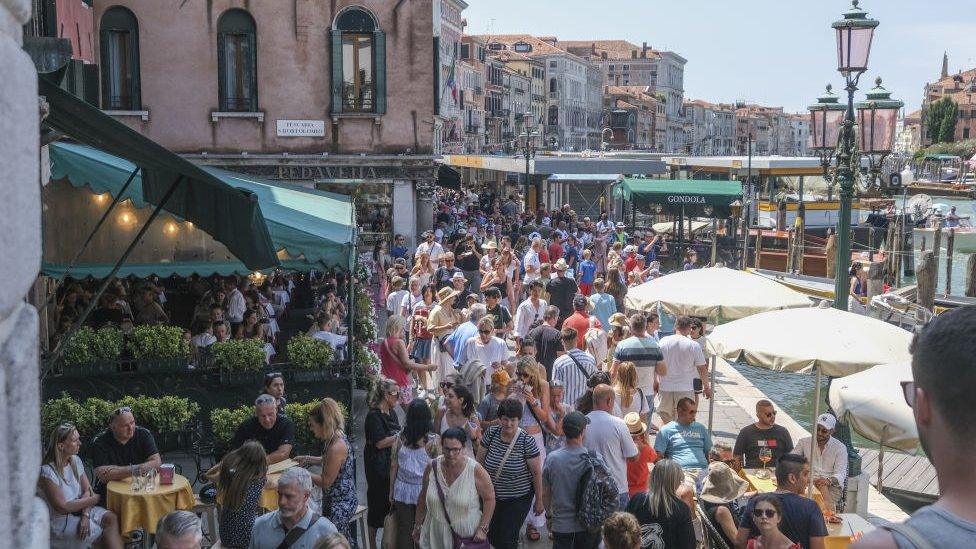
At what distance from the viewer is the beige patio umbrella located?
11.2 meters

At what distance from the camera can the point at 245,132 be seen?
22203mm

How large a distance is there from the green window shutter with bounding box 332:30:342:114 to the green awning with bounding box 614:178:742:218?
1101 cm

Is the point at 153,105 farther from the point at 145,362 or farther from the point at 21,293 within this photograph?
the point at 21,293

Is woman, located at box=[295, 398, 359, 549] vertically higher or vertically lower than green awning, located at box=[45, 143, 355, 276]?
lower

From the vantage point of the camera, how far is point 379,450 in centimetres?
746

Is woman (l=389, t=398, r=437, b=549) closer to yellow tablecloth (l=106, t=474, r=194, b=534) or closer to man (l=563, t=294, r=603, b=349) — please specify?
yellow tablecloth (l=106, t=474, r=194, b=534)

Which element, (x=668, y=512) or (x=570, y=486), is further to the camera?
(x=570, y=486)

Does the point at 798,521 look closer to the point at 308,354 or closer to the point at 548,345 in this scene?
the point at 548,345

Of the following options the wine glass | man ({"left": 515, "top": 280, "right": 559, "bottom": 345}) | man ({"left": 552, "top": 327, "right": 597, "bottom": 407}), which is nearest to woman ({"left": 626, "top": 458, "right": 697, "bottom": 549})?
the wine glass

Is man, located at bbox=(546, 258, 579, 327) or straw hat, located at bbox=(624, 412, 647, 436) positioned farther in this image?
man, located at bbox=(546, 258, 579, 327)

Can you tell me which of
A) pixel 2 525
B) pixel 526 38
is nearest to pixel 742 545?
pixel 2 525

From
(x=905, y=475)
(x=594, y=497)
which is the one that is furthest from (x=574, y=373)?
(x=905, y=475)

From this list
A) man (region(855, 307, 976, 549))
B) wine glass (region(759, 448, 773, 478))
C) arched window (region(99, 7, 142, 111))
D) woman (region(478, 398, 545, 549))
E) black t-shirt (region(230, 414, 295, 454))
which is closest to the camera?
man (region(855, 307, 976, 549))

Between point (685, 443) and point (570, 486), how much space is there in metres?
1.72
